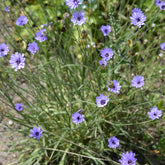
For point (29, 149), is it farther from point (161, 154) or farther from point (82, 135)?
point (161, 154)

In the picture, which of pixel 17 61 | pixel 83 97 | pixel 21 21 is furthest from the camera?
pixel 83 97

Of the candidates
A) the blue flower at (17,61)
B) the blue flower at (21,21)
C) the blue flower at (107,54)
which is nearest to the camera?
the blue flower at (17,61)

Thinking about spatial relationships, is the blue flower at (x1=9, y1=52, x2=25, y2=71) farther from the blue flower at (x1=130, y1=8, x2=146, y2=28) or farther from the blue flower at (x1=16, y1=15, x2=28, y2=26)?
the blue flower at (x1=130, y1=8, x2=146, y2=28)

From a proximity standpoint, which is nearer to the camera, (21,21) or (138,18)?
(138,18)

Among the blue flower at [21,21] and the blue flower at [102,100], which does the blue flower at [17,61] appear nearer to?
the blue flower at [21,21]

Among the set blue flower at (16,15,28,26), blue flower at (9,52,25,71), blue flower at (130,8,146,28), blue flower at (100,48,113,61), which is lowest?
blue flower at (9,52,25,71)

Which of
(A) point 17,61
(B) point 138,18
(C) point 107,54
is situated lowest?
(A) point 17,61

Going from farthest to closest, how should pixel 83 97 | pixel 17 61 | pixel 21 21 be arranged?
pixel 83 97, pixel 21 21, pixel 17 61

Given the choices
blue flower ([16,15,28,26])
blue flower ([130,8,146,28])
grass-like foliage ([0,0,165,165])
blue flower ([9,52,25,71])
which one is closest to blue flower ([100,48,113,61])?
grass-like foliage ([0,0,165,165])

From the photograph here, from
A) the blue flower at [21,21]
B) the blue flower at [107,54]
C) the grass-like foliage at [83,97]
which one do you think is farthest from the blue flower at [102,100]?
the blue flower at [21,21]

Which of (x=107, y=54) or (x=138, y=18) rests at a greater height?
(x=138, y=18)

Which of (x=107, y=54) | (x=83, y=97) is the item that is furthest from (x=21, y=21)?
(x=83, y=97)

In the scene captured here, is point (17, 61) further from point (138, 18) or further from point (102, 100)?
point (138, 18)
